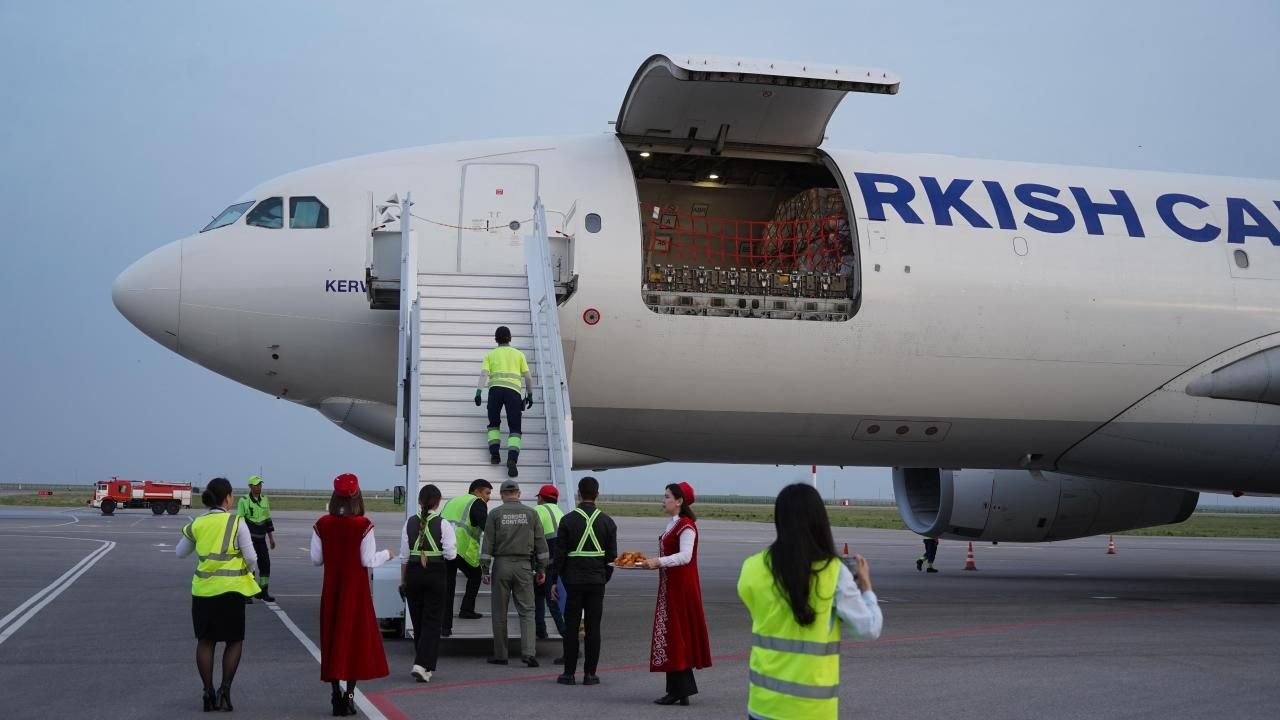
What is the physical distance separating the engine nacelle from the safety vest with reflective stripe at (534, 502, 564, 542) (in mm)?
10130

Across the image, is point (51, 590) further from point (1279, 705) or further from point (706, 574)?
point (1279, 705)

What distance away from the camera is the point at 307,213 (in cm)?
1415

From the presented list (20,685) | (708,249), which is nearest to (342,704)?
(20,685)

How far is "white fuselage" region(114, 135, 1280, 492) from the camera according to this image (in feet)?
45.3

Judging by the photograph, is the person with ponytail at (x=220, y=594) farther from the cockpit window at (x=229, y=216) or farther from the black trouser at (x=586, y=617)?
the cockpit window at (x=229, y=216)

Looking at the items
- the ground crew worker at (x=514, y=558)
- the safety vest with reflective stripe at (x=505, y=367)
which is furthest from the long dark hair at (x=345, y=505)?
the safety vest with reflective stripe at (x=505, y=367)

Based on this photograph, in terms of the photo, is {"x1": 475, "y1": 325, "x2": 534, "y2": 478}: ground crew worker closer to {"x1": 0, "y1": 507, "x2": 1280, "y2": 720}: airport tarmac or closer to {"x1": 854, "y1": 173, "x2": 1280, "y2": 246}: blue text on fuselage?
{"x1": 0, "y1": 507, "x2": 1280, "y2": 720}: airport tarmac

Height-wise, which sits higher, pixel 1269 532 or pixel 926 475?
pixel 926 475

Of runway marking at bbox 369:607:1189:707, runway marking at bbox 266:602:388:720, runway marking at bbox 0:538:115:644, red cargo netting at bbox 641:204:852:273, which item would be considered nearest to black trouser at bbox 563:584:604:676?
runway marking at bbox 369:607:1189:707

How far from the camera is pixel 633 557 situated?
8820 mm

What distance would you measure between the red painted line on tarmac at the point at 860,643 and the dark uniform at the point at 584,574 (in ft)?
1.70

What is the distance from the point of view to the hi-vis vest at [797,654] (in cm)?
454

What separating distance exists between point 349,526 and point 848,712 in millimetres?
3763

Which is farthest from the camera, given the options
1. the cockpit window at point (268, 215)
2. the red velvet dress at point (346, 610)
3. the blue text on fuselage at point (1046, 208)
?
the blue text on fuselage at point (1046, 208)
